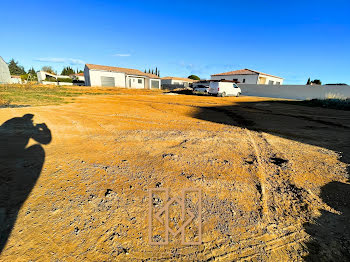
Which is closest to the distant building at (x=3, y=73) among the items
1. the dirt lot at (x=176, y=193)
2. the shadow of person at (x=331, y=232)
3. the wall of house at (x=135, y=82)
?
the wall of house at (x=135, y=82)

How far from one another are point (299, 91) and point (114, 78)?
32.0 m

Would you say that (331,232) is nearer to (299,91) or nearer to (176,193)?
(176,193)

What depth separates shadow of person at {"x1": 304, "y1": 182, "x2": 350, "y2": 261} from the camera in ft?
5.56

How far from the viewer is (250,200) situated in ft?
8.11

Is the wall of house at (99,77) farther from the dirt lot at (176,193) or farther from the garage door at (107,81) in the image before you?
the dirt lot at (176,193)

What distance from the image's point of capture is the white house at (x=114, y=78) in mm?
Answer: 30298

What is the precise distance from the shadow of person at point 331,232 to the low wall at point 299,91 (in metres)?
23.2

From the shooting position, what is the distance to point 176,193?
254 cm

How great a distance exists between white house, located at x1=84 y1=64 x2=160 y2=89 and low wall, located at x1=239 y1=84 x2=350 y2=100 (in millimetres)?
20040

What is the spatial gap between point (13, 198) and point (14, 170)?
909mm

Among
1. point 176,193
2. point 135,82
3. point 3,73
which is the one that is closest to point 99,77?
point 135,82

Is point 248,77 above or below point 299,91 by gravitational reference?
above

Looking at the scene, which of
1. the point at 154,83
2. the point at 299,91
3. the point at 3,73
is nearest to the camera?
the point at 299,91

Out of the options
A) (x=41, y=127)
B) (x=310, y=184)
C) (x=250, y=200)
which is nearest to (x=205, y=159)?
(x=250, y=200)
